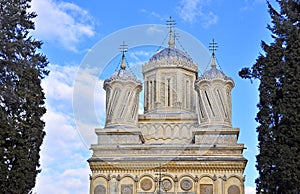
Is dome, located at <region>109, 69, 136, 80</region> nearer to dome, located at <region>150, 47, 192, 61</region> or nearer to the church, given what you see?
the church

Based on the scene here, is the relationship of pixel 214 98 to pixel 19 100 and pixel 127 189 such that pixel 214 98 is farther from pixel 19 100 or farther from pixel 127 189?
pixel 19 100

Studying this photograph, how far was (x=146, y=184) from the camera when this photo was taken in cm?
2583

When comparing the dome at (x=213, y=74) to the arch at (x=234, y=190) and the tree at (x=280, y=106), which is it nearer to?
the arch at (x=234, y=190)

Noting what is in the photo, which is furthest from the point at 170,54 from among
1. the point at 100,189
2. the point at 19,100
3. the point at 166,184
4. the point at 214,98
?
the point at 19,100

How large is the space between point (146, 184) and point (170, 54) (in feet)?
28.2

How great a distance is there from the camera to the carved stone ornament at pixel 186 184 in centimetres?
2553

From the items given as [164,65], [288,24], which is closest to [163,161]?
[164,65]

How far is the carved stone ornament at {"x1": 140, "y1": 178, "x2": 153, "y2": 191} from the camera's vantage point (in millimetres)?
25750

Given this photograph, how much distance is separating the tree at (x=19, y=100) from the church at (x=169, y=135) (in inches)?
382

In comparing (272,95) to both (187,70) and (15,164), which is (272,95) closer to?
(15,164)

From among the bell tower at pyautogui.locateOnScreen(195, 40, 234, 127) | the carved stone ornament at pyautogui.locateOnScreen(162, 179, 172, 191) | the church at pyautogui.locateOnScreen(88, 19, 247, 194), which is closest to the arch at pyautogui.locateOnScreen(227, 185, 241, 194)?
the church at pyautogui.locateOnScreen(88, 19, 247, 194)

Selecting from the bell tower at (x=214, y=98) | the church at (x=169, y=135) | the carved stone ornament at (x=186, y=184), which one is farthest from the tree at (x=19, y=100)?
the bell tower at (x=214, y=98)

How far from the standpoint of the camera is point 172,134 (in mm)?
28781

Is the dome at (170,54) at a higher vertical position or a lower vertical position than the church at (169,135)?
higher
